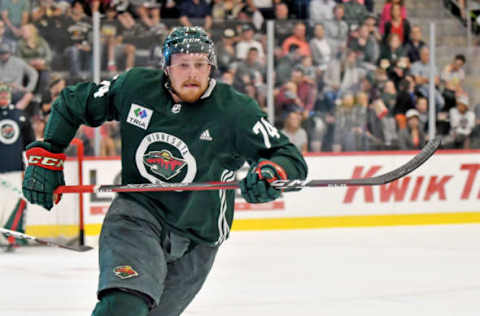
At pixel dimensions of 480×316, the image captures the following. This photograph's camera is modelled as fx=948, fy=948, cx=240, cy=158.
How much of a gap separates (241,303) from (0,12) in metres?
4.04

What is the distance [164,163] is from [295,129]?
5533 millimetres

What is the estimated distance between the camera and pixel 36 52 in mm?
8008

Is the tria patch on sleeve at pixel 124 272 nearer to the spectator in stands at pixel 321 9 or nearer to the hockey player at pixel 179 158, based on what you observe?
the hockey player at pixel 179 158

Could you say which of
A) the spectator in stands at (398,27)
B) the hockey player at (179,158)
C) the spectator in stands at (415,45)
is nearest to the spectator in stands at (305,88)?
the spectator in stands at (398,27)

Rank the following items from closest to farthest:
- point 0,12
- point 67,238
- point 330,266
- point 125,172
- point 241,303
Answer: point 125,172 → point 241,303 → point 330,266 → point 67,238 → point 0,12

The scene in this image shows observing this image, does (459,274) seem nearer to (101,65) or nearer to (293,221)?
(293,221)

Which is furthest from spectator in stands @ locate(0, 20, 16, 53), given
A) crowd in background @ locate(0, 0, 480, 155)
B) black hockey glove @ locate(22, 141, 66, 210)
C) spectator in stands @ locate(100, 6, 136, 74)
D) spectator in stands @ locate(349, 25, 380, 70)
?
black hockey glove @ locate(22, 141, 66, 210)

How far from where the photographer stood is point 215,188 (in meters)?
3.02

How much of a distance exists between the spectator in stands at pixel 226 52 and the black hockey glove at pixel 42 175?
5.21 metres

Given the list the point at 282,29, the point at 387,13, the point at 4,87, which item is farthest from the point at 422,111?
Answer: the point at 4,87

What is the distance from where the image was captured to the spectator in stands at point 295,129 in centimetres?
857

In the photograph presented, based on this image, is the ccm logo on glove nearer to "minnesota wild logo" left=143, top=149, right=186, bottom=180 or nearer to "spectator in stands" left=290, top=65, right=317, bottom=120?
"minnesota wild logo" left=143, top=149, right=186, bottom=180

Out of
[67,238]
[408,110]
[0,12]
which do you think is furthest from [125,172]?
[408,110]

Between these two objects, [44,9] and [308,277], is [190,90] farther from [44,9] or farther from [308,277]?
[44,9]
